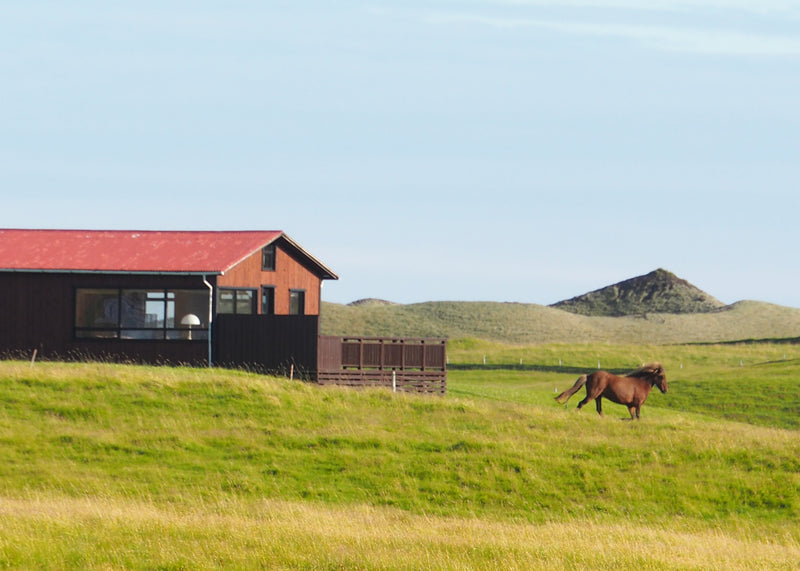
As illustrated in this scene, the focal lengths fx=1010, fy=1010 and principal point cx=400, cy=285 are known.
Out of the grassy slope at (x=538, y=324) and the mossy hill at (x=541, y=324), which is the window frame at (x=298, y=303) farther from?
the grassy slope at (x=538, y=324)

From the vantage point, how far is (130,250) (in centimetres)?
3919

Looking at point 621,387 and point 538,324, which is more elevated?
point 538,324

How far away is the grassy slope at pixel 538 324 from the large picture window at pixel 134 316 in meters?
73.0

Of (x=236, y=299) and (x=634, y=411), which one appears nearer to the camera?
(x=634, y=411)

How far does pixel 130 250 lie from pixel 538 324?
323ft

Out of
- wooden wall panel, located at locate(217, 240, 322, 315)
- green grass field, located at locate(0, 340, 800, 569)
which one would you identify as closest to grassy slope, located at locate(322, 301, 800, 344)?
wooden wall panel, located at locate(217, 240, 322, 315)

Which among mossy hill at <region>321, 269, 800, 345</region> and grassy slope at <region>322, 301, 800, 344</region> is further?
grassy slope at <region>322, 301, 800, 344</region>

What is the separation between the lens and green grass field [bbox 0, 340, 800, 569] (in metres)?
13.9

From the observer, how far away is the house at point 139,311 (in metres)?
36.5

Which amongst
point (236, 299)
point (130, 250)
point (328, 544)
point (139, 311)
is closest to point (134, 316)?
point (139, 311)

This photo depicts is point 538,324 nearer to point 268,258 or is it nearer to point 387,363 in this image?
point 268,258

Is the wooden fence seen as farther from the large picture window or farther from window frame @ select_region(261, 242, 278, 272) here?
window frame @ select_region(261, 242, 278, 272)

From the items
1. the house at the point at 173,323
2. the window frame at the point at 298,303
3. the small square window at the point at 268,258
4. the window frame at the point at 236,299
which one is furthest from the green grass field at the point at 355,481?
the window frame at the point at 298,303

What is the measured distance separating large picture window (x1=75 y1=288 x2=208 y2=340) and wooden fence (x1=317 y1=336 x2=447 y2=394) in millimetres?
5166
